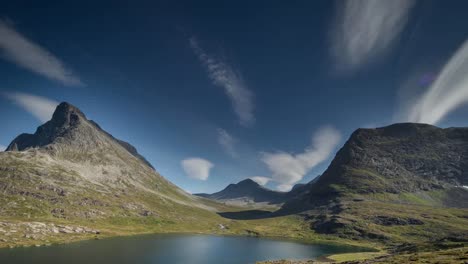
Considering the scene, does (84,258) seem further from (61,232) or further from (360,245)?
(360,245)

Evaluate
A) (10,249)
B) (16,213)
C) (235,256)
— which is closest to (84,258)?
(10,249)

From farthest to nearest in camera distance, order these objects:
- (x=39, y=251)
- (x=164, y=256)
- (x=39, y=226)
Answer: (x=39, y=226), (x=164, y=256), (x=39, y=251)

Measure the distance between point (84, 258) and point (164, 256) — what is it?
3140 centimetres

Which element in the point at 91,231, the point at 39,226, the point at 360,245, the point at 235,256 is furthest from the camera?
the point at 360,245

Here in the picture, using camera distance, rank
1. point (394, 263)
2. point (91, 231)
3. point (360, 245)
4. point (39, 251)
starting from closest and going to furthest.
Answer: point (394, 263) → point (39, 251) → point (91, 231) → point (360, 245)

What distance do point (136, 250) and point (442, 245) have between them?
127 m

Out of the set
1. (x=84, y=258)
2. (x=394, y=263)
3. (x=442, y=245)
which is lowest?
(x=84, y=258)

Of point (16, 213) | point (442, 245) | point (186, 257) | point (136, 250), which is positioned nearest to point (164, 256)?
point (186, 257)

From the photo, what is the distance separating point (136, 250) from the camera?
12988cm

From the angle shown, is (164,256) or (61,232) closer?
(164,256)

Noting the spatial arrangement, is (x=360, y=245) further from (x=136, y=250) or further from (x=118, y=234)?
(x=118, y=234)

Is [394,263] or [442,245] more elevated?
[442,245]

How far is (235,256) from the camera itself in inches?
5044

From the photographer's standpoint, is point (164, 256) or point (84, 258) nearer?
point (84, 258)
